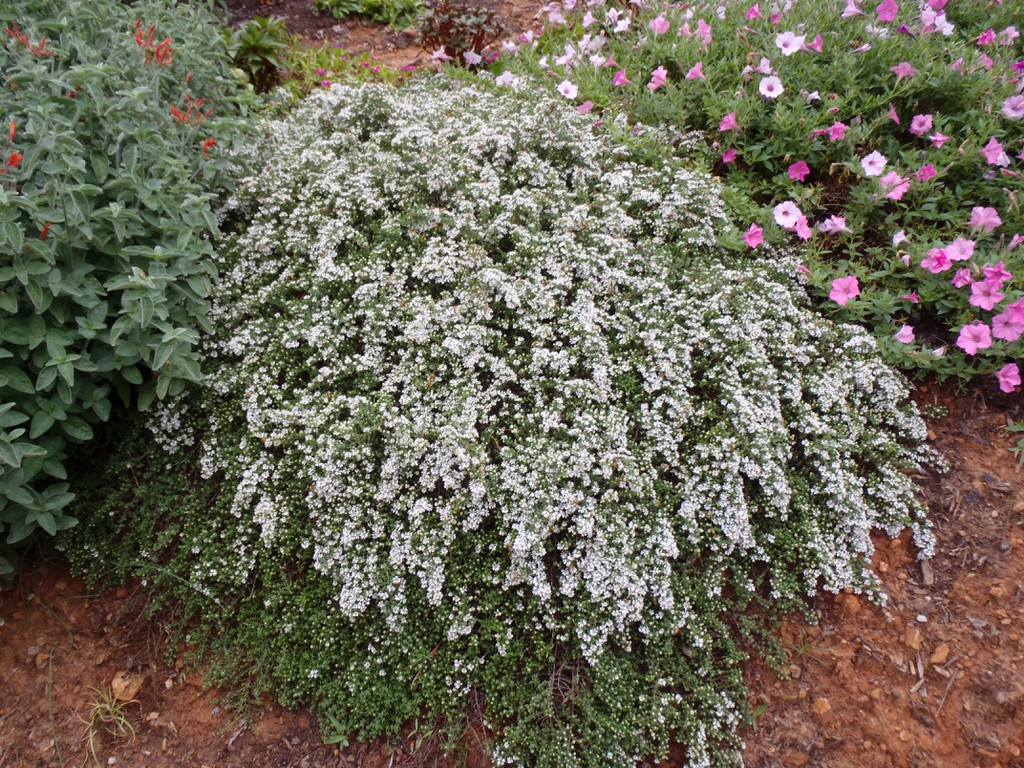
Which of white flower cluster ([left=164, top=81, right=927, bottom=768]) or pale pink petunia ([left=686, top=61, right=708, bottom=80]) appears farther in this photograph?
pale pink petunia ([left=686, top=61, right=708, bottom=80])

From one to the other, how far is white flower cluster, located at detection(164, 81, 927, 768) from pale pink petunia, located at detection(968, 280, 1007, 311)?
1.79 feet

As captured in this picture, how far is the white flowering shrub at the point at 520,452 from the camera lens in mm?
2465

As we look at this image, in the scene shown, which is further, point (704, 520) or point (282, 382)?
point (282, 382)

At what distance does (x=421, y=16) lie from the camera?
568cm

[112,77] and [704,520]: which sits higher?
[112,77]

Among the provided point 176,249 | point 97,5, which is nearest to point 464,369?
point 176,249

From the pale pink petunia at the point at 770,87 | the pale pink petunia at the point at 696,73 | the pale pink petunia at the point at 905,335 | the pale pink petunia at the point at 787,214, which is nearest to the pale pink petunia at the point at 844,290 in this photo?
the pale pink petunia at the point at 905,335

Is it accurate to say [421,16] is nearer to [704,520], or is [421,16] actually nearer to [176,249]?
[176,249]

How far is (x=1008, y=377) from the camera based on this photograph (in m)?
2.96

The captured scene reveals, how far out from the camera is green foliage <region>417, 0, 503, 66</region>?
527 cm

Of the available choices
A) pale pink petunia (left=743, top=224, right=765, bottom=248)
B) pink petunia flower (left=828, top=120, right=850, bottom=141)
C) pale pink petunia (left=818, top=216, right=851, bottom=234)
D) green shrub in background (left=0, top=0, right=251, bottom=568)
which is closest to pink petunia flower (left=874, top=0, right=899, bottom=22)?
pink petunia flower (left=828, top=120, right=850, bottom=141)

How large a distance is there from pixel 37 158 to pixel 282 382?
133 centimetres

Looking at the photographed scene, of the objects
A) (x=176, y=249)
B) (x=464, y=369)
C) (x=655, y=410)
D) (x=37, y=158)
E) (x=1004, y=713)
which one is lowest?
(x=1004, y=713)

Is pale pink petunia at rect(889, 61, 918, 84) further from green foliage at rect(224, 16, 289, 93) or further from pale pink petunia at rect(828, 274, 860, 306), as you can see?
green foliage at rect(224, 16, 289, 93)
